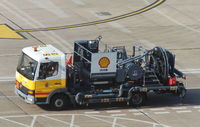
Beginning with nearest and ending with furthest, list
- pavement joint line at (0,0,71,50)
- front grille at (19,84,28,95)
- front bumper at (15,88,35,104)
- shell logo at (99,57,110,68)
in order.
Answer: front bumper at (15,88,35,104), front grille at (19,84,28,95), shell logo at (99,57,110,68), pavement joint line at (0,0,71,50)

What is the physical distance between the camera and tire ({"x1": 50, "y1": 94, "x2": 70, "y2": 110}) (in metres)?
28.6

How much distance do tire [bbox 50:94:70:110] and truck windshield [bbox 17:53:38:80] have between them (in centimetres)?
144

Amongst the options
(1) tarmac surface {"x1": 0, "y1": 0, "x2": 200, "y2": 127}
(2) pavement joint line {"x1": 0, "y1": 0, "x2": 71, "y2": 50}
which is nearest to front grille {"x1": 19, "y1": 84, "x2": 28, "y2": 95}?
(1) tarmac surface {"x1": 0, "y1": 0, "x2": 200, "y2": 127}

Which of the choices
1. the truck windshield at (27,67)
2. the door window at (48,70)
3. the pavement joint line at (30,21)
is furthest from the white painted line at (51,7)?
the door window at (48,70)

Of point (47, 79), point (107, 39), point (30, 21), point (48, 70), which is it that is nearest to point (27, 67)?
point (48, 70)

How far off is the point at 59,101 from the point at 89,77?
69.8 inches

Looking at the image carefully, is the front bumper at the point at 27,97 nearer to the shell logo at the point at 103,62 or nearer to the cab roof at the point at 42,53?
the cab roof at the point at 42,53

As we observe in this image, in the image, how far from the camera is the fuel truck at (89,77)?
2833 centimetres

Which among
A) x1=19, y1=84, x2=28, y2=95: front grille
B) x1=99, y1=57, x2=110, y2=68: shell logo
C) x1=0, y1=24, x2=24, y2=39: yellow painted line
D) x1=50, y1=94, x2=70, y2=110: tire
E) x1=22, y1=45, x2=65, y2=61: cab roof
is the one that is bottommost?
x1=50, y1=94, x2=70, y2=110: tire

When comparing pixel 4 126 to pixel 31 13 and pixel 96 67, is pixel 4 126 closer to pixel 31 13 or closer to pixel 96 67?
pixel 96 67

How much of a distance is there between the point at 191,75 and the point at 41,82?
1048 centimetres

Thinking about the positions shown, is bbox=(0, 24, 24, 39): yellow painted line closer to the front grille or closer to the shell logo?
the front grille

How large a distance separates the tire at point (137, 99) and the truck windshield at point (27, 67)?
15.8 feet

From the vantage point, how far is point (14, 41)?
41.3 m
